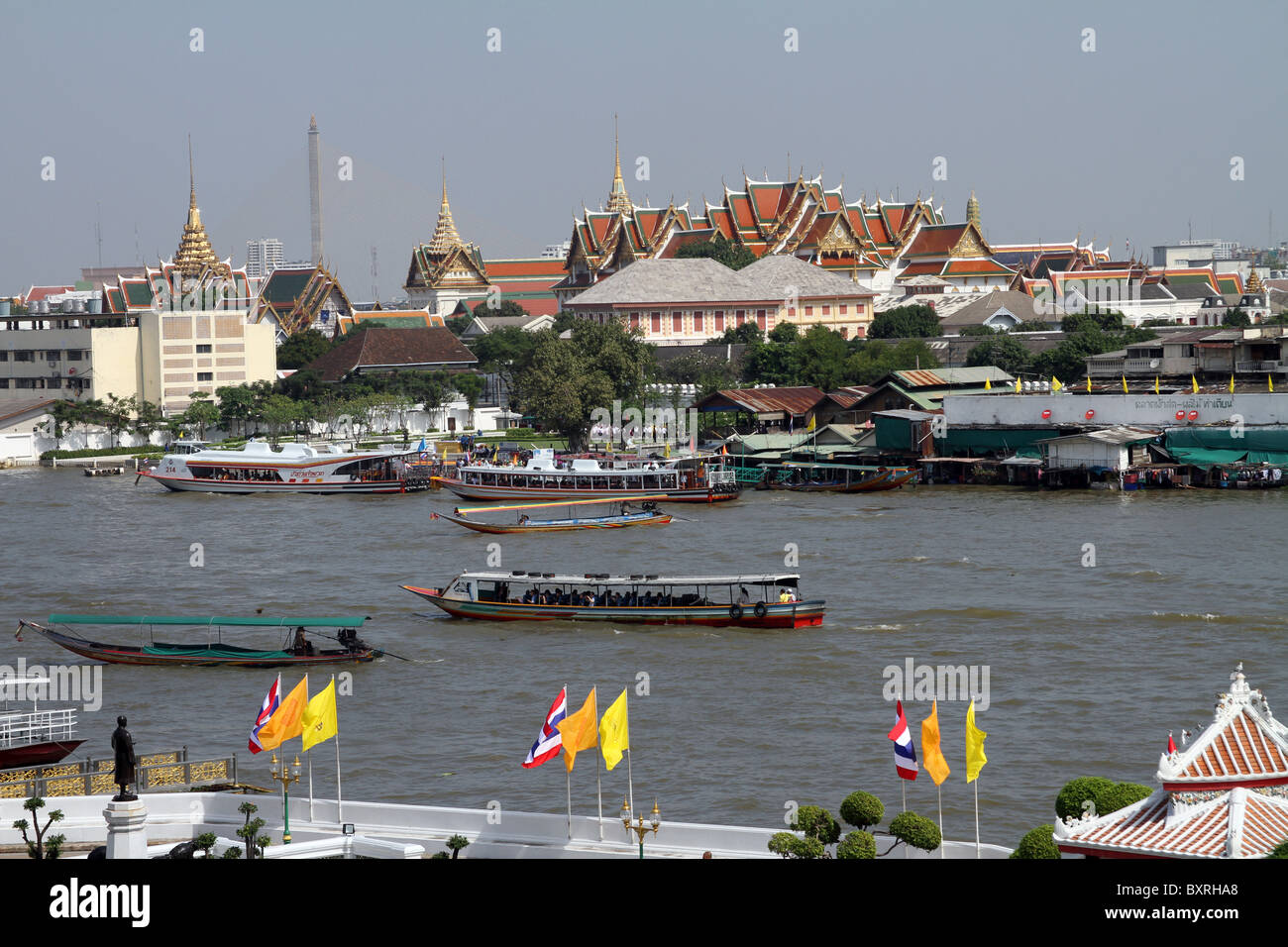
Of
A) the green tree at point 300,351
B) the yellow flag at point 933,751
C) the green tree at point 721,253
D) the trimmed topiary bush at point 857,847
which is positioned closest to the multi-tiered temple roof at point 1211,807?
the trimmed topiary bush at point 857,847

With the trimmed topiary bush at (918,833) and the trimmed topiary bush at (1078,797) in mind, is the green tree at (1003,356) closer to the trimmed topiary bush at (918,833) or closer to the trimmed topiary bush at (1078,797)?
the trimmed topiary bush at (1078,797)

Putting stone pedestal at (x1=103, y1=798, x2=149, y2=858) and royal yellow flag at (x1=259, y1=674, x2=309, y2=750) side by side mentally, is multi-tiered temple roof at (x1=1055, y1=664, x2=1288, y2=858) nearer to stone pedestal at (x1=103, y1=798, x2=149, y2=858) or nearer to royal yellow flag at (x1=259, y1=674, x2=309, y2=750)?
stone pedestal at (x1=103, y1=798, x2=149, y2=858)

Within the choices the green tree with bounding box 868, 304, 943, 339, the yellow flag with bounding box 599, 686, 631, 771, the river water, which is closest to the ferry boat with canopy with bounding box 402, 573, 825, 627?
the river water

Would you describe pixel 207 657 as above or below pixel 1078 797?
below

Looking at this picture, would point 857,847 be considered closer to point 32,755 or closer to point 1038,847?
point 1038,847

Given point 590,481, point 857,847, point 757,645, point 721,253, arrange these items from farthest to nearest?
1. point 721,253
2. point 590,481
3. point 757,645
4. point 857,847

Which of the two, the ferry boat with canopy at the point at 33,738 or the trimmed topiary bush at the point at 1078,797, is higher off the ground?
the trimmed topiary bush at the point at 1078,797

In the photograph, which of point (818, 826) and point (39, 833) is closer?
point (818, 826)

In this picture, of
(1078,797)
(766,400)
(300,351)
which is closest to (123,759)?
(1078,797)
